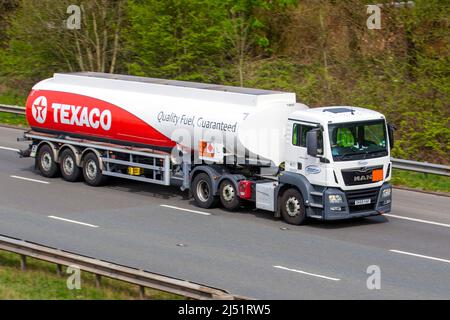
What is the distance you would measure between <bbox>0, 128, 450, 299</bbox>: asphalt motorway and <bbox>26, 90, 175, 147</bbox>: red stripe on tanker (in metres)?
1.39

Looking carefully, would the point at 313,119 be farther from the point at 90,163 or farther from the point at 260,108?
the point at 90,163

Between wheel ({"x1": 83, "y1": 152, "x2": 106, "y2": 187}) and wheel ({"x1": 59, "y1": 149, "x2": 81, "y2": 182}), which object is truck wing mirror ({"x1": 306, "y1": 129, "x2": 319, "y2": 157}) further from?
wheel ({"x1": 59, "y1": 149, "x2": 81, "y2": 182})

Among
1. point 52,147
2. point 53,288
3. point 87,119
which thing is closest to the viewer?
point 53,288

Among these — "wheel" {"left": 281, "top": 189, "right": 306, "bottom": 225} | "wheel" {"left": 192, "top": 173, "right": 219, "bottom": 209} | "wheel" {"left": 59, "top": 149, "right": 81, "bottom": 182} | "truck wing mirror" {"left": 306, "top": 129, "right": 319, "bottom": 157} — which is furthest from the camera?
"wheel" {"left": 59, "top": 149, "right": 81, "bottom": 182}

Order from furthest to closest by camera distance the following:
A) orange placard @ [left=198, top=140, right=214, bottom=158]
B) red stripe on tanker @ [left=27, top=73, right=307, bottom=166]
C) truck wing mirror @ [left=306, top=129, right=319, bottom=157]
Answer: orange placard @ [left=198, top=140, right=214, bottom=158], red stripe on tanker @ [left=27, top=73, right=307, bottom=166], truck wing mirror @ [left=306, top=129, right=319, bottom=157]

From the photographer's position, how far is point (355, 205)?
19734 millimetres

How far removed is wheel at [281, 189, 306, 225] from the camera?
19859mm

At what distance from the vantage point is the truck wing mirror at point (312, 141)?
19.3 meters

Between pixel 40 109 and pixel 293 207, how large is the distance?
8125mm

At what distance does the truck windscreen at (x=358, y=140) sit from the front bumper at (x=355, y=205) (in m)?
0.70

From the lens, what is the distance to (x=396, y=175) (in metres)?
25.0

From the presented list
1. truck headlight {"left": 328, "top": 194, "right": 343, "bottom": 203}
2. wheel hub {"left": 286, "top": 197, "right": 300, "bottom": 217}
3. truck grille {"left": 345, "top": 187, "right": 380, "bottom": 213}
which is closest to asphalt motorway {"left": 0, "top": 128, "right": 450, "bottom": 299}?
wheel hub {"left": 286, "top": 197, "right": 300, "bottom": 217}

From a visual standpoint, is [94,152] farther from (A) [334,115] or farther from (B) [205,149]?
(A) [334,115]

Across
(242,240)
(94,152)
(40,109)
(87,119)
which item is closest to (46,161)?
(40,109)
